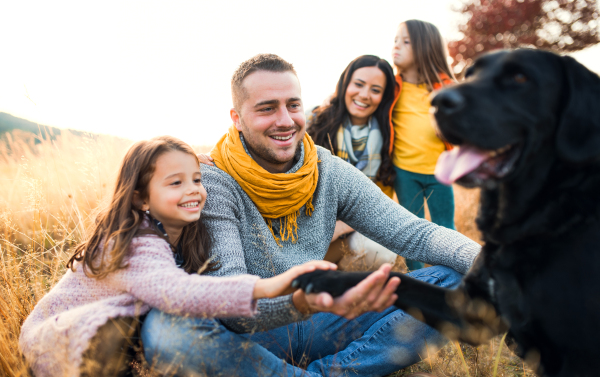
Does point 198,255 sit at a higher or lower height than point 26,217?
higher

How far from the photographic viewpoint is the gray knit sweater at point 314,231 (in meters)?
1.75

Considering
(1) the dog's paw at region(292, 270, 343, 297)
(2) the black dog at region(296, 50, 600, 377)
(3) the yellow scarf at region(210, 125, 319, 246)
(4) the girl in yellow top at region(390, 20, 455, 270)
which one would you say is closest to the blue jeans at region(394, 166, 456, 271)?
(4) the girl in yellow top at region(390, 20, 455, 270)

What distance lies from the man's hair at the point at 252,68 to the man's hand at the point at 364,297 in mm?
1356

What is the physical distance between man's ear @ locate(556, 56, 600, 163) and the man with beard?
2.24 feet

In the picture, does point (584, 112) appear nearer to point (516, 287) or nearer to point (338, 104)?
point (516, 287)

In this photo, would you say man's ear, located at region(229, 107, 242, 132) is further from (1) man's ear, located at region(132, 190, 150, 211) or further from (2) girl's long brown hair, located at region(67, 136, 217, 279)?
(1) man's ear, located at region(132, 190, 150, 211)

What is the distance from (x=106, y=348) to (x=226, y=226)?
0.72m

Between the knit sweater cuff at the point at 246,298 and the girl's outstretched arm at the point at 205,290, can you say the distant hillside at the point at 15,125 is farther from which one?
Answer: the knit sweater cuff at the point at 246,298

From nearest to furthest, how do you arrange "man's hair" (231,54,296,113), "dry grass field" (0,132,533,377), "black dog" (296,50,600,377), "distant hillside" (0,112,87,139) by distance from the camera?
"black dog" (296,50,600,377)
"dry grass field" (0,132,533,377)
"man's hair" (231,54,296,113)
"distant hillside" (0,112,87,139)

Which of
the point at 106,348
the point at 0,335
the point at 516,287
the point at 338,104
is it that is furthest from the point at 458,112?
the point at 338,104

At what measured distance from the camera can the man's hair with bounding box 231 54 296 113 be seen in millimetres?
2197

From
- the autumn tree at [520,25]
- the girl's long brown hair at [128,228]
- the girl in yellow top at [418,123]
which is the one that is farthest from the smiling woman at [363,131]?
the autumn tree at [520,25]

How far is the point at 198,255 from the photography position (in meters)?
1.81

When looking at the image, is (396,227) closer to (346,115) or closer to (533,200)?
(533,200)
